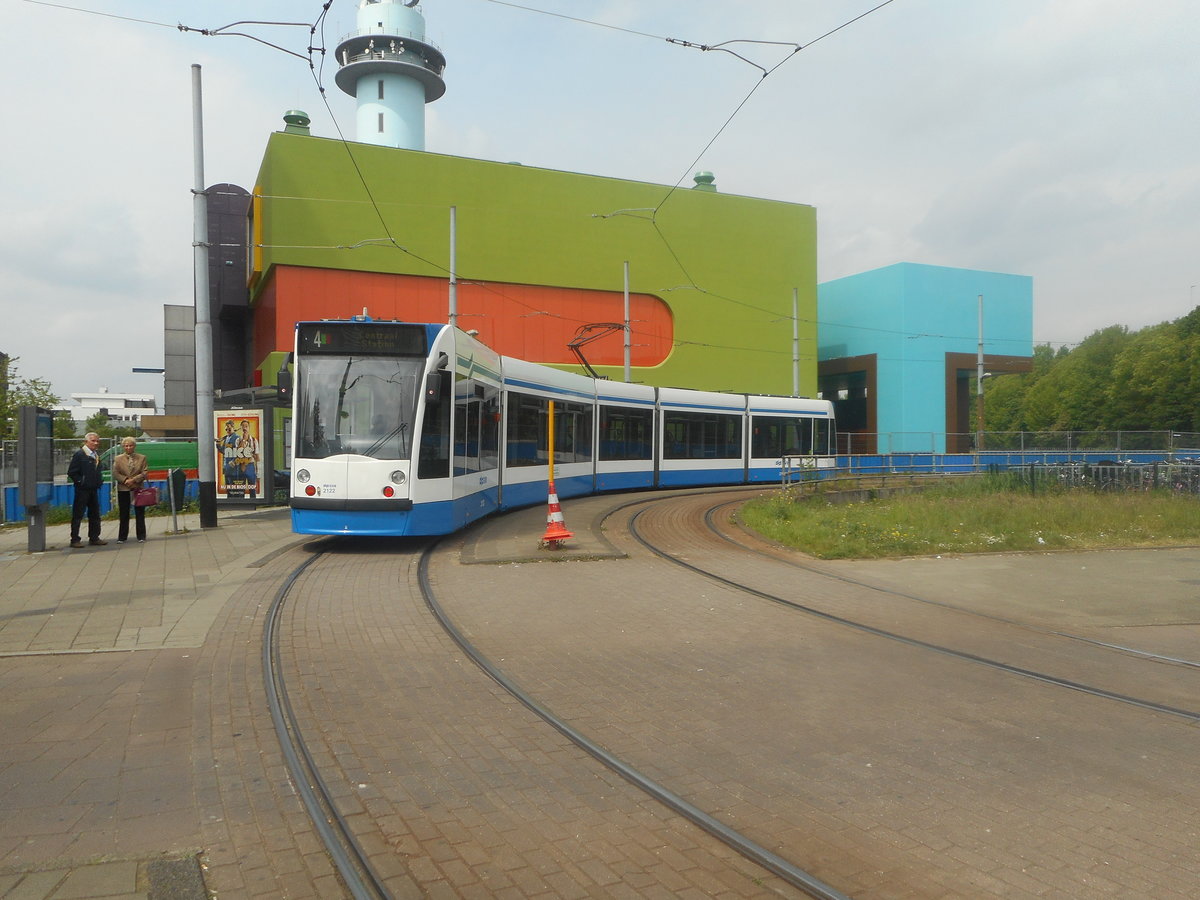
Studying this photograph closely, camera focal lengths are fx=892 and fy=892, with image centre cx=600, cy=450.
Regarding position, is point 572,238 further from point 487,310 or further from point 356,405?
point 356,405

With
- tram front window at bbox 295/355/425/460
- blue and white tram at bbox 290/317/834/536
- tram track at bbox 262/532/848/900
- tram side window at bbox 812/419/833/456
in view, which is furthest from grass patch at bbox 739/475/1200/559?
tram side window at bbox 812/419/833/456

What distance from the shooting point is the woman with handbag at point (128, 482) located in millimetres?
13367

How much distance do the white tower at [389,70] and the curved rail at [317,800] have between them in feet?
171

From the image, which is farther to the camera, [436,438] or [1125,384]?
[1125,384]

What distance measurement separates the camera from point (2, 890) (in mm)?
3279

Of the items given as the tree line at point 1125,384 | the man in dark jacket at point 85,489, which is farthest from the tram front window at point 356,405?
the tree line at point 1125,384

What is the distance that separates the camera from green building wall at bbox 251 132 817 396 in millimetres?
34656

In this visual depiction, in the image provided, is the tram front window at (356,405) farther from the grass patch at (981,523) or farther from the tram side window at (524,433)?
the grass patch at (981,523)

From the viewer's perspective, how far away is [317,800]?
4090 millimetres

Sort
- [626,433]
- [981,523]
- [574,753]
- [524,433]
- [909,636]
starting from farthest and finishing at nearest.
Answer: [626,433] → [524,433] → [981,523] → [909,636] → [574,753]

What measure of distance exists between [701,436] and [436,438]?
1443 centimetres

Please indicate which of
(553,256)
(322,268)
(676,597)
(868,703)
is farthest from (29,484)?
(553,256)

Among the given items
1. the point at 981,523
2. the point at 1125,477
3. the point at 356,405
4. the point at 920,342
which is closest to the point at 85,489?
the point at 356,405

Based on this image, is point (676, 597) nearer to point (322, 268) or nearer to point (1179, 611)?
point (1179, 611)
